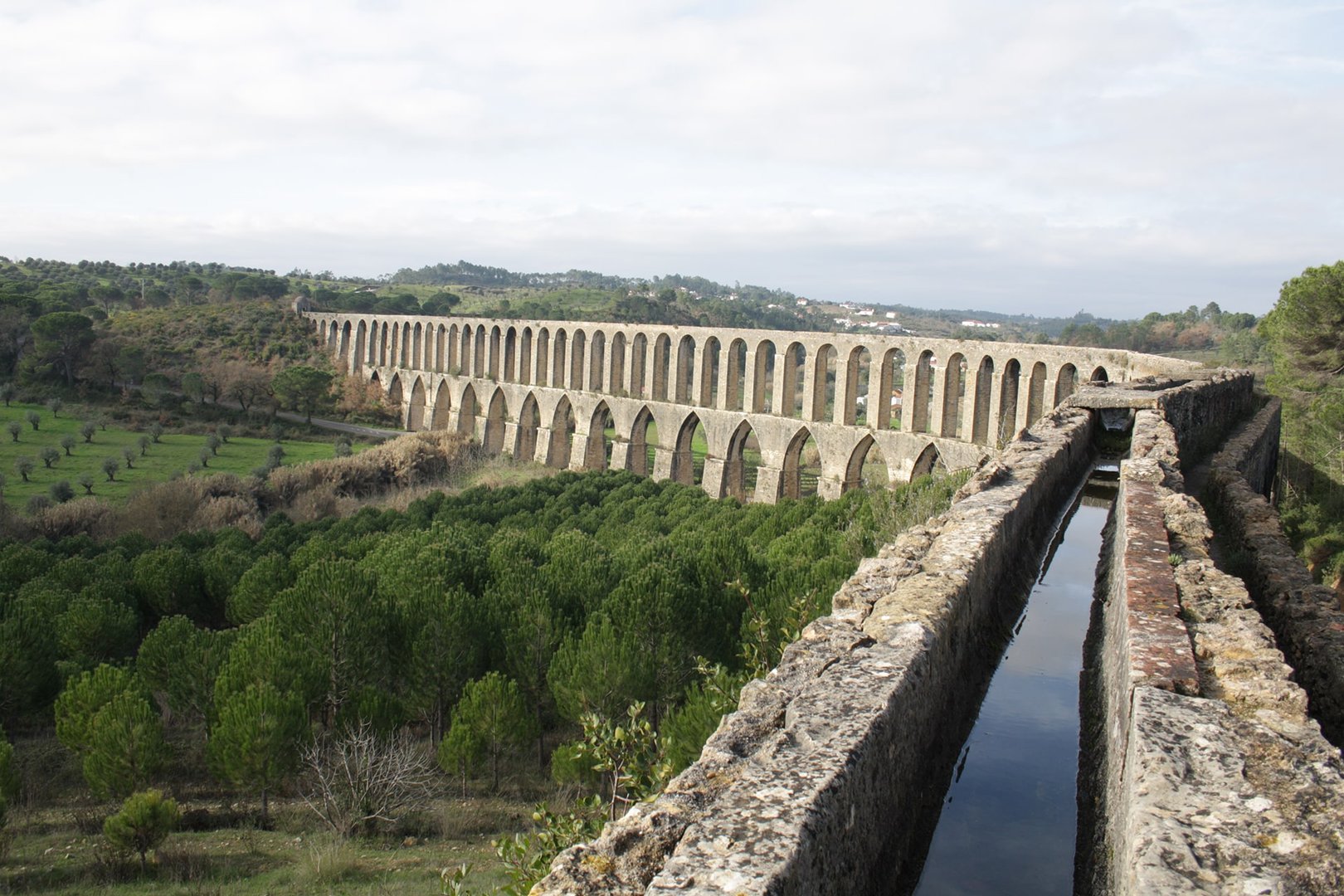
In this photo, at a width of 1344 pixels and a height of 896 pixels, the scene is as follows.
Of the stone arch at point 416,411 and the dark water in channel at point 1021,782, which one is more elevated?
the dark water in channel at point 1021,782

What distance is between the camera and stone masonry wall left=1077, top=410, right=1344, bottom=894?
2062mm

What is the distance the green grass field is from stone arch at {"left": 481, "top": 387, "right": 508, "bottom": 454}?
5.79 m

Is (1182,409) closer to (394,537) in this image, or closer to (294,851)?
(294,851)

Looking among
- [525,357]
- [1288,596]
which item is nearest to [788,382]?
[525,357]

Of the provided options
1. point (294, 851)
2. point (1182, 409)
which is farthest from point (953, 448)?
point (294, 851)

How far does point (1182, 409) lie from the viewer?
1068cm

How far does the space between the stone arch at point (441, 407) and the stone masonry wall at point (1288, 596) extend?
41.1 m

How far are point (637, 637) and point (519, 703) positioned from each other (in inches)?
56.7

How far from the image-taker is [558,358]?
39562 millimetres

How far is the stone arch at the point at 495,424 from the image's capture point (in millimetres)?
41312

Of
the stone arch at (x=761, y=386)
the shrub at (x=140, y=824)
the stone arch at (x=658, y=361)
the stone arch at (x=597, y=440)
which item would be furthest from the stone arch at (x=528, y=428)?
the shrub at (x=140, y=824)

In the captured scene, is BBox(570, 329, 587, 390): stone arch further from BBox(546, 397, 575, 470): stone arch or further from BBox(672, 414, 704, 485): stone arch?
BBox(672, 414, 704, 485): stone arch

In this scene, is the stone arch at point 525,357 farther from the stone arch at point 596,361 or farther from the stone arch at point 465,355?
the stone arch at point 596,361

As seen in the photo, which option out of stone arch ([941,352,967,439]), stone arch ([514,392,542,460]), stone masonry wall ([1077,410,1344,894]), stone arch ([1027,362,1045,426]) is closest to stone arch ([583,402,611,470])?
stone arch ([514,392,542,460])
